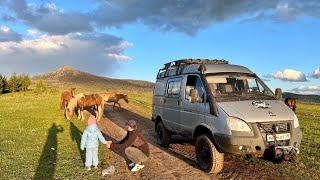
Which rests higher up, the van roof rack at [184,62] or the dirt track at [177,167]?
the van roof rack at [184,62]

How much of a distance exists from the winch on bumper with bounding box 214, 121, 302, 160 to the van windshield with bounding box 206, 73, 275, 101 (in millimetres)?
1238

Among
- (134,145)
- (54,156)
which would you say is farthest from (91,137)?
(54,156)

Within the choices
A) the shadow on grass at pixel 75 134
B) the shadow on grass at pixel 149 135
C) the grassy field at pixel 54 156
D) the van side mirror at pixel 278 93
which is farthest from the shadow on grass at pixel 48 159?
the van side mirror at pixel 278 93

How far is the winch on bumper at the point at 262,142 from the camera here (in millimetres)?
10297

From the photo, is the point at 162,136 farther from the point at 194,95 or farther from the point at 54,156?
the point at 194,95

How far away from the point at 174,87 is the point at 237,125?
4.49 metres

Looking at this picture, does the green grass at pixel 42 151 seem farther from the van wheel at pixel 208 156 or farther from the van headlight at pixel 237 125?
the van headlight at pixel 237 125

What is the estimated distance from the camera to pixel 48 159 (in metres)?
13.6

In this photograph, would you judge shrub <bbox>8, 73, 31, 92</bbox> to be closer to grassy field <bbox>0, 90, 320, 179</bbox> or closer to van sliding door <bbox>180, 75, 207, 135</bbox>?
grassy field <bbox>0, 90, 320, 179</bbox>

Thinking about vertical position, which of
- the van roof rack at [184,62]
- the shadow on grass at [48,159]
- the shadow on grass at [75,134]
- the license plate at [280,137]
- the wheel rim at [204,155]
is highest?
the van roof rack at [184,62]

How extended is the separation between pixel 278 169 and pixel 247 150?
219 centimetres

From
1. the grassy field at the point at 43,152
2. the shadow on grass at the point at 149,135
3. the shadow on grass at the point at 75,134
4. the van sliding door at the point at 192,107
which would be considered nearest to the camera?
the grassy field at the point at 43,152

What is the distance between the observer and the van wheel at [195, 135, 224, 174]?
436 inches

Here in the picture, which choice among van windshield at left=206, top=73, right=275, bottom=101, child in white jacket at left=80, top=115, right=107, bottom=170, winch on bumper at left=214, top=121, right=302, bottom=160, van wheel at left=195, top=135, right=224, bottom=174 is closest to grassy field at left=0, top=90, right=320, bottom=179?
child in white jacket at left=80, top=115, right=107, bottom=170
